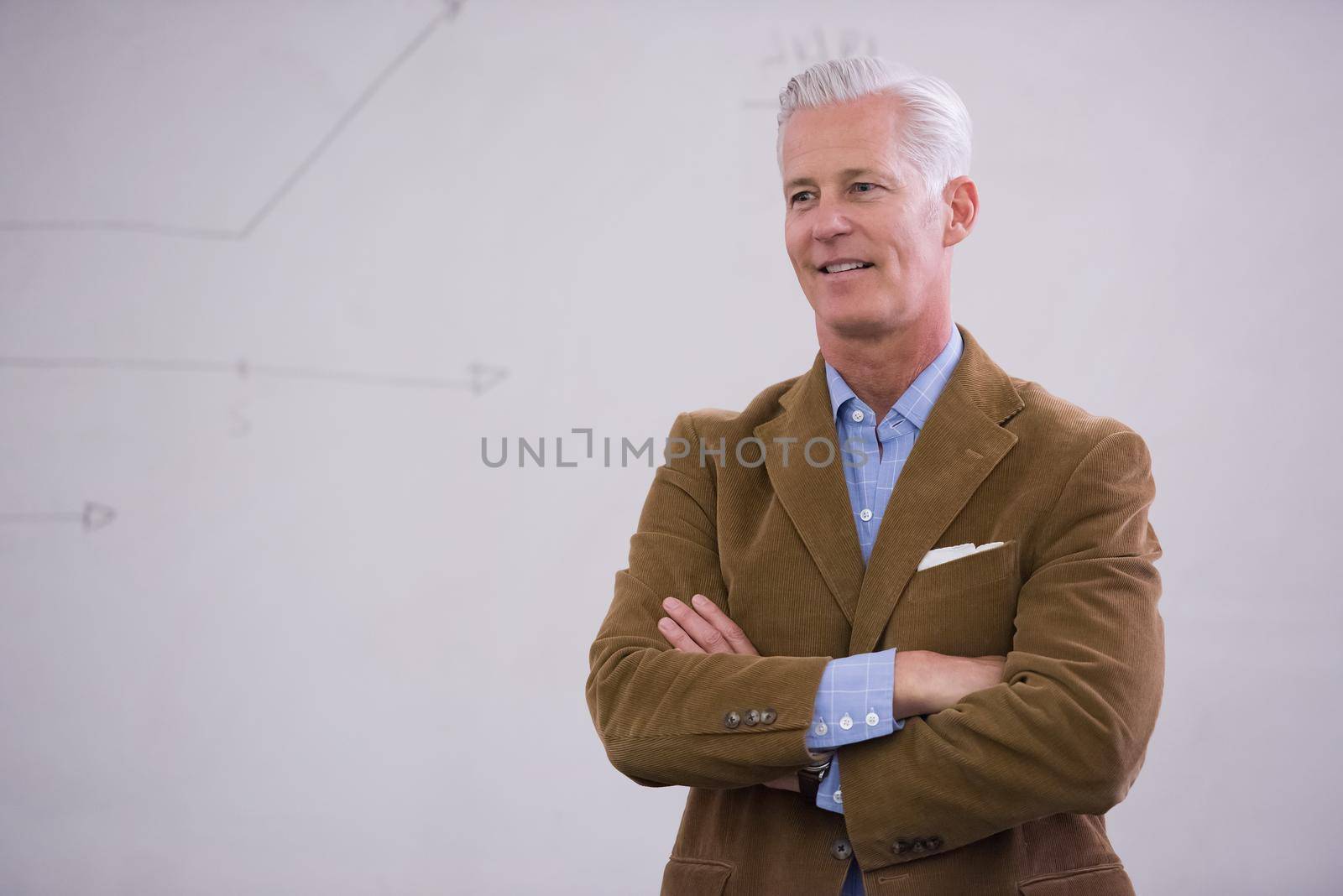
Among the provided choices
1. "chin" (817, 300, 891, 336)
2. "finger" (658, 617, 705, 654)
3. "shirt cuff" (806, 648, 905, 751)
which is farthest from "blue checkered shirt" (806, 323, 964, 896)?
"finger" (658, 617, 705, 654)

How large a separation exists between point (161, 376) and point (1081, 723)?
110 inches

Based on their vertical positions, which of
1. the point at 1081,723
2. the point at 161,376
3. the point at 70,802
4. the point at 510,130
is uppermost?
the point at 510,130

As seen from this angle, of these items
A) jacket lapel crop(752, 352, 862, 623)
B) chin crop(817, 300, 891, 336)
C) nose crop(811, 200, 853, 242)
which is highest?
nose crop(811, 200, 853, 242)

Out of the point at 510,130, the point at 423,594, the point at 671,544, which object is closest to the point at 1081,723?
the point at 671,544

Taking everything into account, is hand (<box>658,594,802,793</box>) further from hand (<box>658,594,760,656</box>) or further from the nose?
the nose

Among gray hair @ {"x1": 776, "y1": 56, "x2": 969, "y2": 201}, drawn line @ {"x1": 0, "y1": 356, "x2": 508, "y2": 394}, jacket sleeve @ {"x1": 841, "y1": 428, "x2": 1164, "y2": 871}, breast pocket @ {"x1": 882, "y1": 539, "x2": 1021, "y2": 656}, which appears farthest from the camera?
drawn line @ {"x1": 0, "y1": 356, "x2": 508, "y2": 394}

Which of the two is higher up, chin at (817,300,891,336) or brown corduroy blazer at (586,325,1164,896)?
chin at (817,300,891,336)

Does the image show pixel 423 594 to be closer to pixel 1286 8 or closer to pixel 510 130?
pixel 510 130

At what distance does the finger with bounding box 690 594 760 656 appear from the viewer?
5.93 feet

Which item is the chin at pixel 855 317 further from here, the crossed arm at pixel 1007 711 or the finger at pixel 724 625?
the finger at pixel 724 625

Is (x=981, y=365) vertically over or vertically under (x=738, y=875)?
over

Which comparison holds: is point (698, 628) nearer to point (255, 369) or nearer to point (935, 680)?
point (935, 680)

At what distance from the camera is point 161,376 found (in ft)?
11.3

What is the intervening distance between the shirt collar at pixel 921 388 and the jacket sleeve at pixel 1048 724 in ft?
0.90
